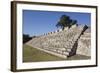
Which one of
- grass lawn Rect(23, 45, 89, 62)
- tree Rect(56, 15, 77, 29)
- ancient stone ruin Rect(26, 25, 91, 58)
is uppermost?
tree Rect(56, 15, 77, 29)

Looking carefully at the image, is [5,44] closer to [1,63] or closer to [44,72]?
[1,63]

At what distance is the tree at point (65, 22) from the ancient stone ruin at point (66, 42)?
0.04 metres

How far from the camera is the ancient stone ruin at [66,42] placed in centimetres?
201

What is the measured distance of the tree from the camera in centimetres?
207

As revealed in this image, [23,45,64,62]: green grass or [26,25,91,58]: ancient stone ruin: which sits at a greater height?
[26,25,91,58]: ancient stone ruin

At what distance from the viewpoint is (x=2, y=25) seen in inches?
72.1

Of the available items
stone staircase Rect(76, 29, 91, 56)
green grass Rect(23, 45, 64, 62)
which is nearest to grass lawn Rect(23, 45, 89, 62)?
green grass Rect(23, 45, 64, 62)

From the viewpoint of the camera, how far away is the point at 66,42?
6.84ft

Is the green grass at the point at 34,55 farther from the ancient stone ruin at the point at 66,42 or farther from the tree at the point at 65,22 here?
the tree at the point at 65,22

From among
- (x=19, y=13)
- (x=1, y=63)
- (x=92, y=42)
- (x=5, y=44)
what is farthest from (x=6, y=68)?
(x=92, y=42)

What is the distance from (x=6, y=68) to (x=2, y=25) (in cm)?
36

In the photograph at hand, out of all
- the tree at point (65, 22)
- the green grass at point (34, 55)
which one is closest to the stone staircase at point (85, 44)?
the tree at point (65, 22)

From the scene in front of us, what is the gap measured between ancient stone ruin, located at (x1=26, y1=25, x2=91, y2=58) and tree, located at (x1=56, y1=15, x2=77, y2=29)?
0.12 ft

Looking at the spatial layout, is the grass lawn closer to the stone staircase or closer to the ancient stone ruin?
the ancient stone ruin
